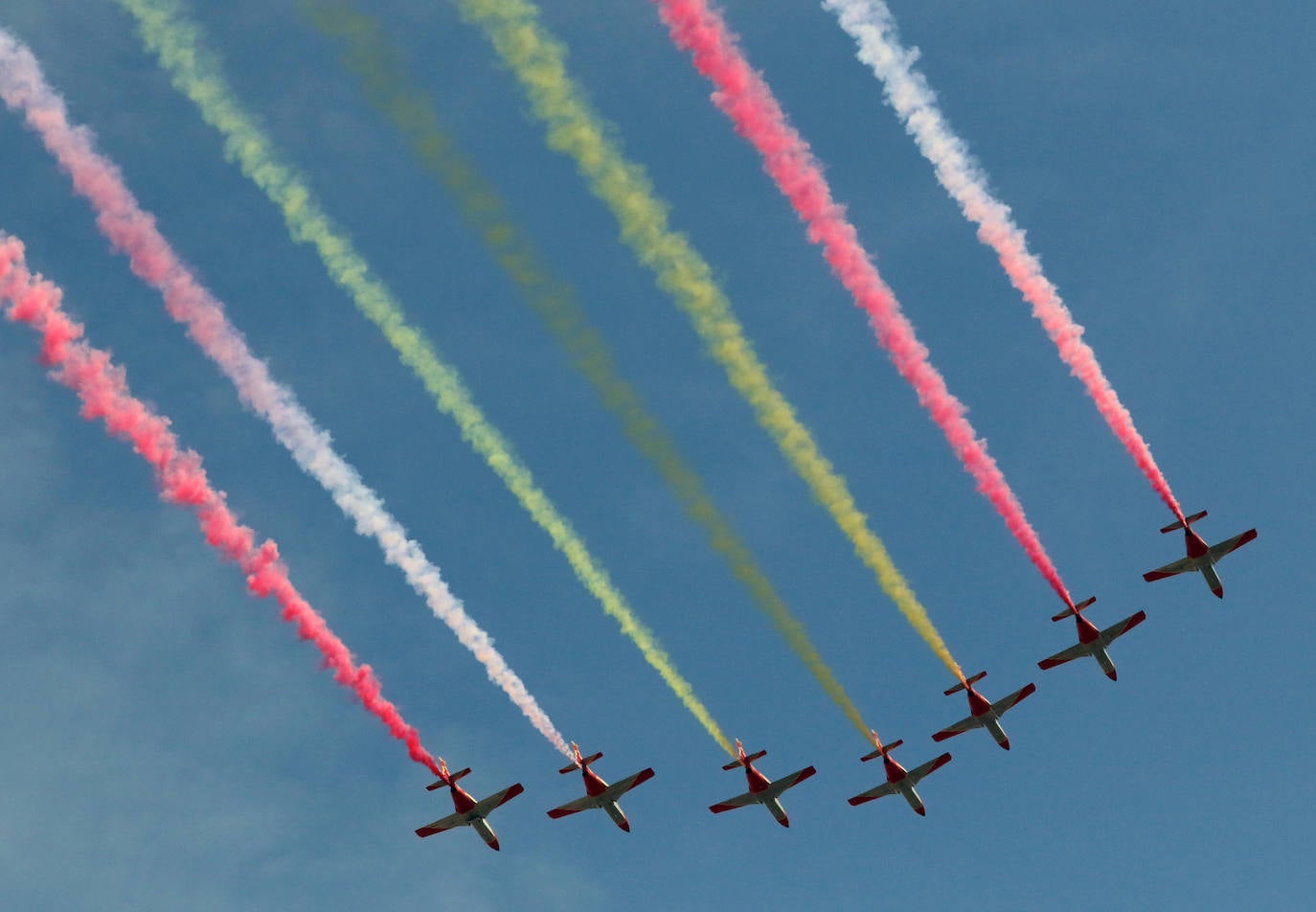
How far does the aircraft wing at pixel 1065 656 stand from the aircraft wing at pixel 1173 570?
2265 mm

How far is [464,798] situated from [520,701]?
842 cm

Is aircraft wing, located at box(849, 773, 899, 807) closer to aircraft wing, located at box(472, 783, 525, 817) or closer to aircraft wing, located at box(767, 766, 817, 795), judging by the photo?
aircraft wing, located at box(767, 766, 817, 795)

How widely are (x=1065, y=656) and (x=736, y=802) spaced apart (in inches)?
498

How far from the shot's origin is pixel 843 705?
50344 millimetres

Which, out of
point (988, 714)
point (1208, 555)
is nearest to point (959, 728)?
point (988, 714)

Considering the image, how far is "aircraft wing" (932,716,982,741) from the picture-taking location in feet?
189

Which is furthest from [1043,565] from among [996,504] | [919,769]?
[919,769]

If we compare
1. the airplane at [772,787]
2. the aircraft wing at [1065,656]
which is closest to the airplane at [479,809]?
the airplane at [772,787]

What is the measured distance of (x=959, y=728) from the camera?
58.0 metres

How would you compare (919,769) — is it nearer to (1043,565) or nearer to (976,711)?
(976,711)

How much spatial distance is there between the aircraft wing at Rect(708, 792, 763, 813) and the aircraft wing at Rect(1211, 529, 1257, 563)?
17.8 m

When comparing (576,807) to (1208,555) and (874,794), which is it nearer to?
(874,794)

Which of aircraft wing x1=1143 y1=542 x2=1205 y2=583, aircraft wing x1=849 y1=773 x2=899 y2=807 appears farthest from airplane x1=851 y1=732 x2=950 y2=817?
aircraft wing x1=1143 y1=542 x2=1205 y2=583

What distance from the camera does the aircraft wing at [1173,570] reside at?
56781mm
